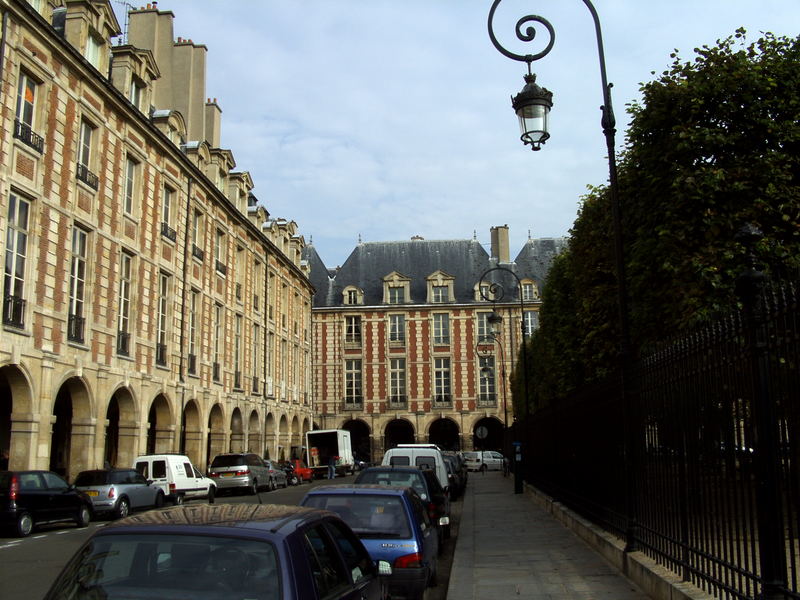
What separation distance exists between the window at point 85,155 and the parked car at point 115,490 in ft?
28.8

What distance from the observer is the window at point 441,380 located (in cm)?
6062

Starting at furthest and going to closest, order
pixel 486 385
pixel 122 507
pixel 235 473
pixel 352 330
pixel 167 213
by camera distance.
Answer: pixel 352 330
pixel 486 385
pixel 167 213
pixel 235 473
pixel 122 507

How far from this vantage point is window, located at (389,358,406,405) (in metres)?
60.9

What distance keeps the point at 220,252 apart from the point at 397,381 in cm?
2768

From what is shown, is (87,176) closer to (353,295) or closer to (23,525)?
(23,525)

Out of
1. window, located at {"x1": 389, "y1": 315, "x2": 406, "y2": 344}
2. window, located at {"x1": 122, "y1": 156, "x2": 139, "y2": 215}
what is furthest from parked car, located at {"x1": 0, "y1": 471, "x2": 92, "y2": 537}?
window, located at {"x1": 389, "y1": 315, "x2": 406, "y2": 344}

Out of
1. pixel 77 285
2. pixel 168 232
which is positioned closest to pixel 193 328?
pixel 168 232

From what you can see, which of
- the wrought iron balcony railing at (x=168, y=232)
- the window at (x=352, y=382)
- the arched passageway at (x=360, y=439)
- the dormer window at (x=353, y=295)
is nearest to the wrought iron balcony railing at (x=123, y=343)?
the wrought iron balcony railing at (x=168, y=232)

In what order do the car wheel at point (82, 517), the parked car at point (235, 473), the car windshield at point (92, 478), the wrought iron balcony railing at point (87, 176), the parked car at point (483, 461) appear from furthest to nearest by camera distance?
the parked car at point (483, 461) → the parked car at point (235, 473) → the wrought iron balcony railing at point (87, 176) → the car windshield at point (92, 478) → the car wheel at point (82, 517)

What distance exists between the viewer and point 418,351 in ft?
202

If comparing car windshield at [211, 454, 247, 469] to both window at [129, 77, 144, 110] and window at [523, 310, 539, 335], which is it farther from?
window at [523, 310, 539, 335]

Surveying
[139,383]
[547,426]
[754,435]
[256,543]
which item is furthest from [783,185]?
[139,383]

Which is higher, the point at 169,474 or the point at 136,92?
the point at 136,92

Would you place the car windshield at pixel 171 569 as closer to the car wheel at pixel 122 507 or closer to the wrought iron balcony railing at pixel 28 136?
the car wheel at pixel 122 507
